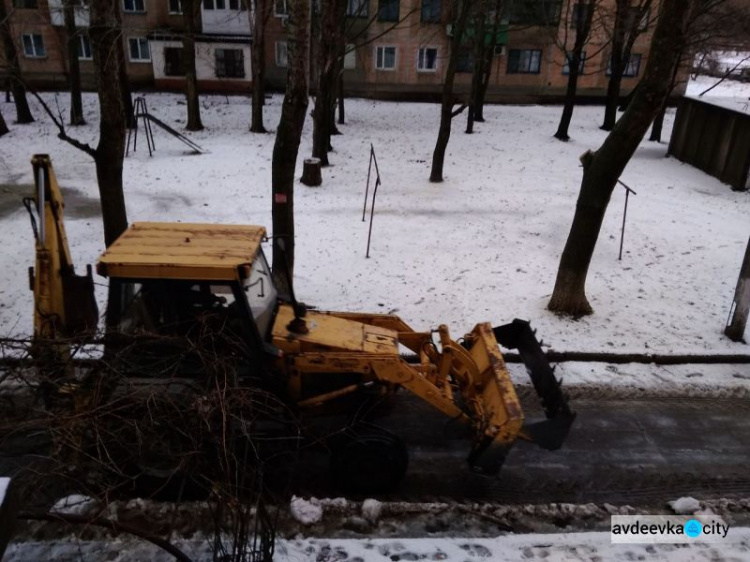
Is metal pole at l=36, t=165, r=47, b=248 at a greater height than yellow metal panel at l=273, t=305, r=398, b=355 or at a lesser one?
greater

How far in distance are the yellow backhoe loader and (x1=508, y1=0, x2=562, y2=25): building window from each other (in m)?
24.6

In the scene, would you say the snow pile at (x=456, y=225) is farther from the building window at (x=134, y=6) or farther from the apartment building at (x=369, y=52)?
the building window at (x=134, y=6)

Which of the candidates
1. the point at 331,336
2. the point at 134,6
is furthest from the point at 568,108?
the point at 134,6

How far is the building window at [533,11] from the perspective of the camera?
89.9 feet

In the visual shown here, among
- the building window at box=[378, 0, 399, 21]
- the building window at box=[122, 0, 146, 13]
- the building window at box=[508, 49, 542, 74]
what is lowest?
the building window at box=[508, 49, 542, 74]

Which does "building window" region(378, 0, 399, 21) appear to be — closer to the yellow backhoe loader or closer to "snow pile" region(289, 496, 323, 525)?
the yellow backhoe loader

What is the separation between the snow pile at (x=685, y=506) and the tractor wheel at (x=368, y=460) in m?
2.65

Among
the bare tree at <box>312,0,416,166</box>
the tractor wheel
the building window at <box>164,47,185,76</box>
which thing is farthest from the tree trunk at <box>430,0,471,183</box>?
the building window at <box>164,47,185,76</box>

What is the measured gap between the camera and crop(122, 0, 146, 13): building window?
96.4 ft

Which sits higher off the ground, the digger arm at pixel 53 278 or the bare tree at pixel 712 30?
the bare tree at pixel 712 30

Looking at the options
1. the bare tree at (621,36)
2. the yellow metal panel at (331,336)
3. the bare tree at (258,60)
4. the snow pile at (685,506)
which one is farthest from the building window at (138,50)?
the snow pile at (685,506)

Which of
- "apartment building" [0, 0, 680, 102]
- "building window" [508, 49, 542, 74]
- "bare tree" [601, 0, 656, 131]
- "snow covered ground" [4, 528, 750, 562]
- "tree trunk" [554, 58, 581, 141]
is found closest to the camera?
"snow covered ground" [4, 528, 750, 562]

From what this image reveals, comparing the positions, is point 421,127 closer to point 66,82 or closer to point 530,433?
point 66,82

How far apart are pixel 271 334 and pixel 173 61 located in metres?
27.9
